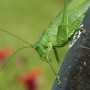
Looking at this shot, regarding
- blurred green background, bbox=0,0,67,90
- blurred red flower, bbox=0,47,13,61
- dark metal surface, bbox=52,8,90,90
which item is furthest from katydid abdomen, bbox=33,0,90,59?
blurred green background, bbox=0,0,67,90

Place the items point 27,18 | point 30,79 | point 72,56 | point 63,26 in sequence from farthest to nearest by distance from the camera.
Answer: point 27,18, point 30,79, point 63,26, point 72,56

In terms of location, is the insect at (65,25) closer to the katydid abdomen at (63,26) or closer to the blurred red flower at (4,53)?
the katydid abdomen at (63,26)

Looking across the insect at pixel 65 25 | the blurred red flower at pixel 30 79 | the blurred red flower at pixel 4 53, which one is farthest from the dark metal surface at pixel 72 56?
the blurred red flower at pixel 4 53

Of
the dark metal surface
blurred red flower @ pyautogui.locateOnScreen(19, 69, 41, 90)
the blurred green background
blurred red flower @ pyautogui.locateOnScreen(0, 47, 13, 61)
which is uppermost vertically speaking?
the dark metal surface

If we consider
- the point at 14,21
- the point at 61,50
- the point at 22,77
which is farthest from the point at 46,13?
the point at 22,77

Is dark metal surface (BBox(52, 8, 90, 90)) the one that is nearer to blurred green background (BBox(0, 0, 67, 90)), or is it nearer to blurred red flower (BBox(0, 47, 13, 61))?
blurred red flower (BBox(0, 47, 13, 61))

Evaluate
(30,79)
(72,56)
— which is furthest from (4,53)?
(72,56)

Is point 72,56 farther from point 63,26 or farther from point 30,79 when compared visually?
point 30,79

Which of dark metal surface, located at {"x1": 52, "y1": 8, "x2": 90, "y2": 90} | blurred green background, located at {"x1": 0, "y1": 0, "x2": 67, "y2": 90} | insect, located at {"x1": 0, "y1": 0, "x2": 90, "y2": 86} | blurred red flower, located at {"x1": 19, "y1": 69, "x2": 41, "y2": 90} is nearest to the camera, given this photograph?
dark metal surface, located at {"x1": 52, "y1": 8, "x2": 90, "y2": 90}
